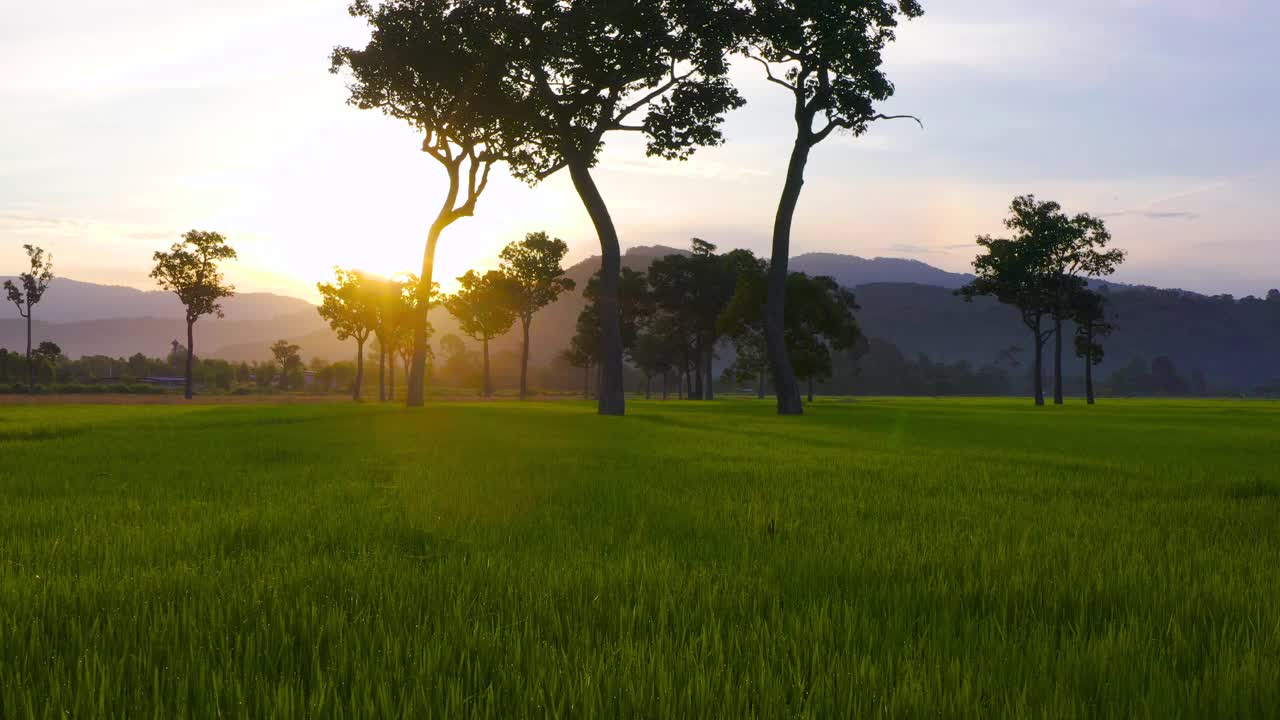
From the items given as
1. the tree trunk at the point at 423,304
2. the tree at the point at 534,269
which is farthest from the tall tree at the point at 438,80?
the tree at the point at 534,269

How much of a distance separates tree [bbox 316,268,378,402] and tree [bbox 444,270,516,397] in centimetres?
902

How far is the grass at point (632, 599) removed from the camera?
2.45m

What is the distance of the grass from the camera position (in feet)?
8.04

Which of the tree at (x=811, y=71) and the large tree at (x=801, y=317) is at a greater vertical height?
the tree at (x=811, y=71)

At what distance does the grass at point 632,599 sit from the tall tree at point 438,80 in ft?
94.2

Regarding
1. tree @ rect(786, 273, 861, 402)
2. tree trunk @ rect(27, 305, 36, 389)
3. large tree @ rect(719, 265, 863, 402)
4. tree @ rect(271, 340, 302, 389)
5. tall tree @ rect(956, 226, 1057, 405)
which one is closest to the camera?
large tree @ rect(719, 265, 863, 402)

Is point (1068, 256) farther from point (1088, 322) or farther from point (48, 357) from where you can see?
point (48, 357)

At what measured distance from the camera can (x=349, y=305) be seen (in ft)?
264

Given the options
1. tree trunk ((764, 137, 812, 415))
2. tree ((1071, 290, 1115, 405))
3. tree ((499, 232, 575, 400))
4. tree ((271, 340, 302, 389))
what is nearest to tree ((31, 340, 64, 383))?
tree ((271, 340, 302, 389))

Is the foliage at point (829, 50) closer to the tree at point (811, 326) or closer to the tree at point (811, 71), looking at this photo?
the tree at point (811, 71)

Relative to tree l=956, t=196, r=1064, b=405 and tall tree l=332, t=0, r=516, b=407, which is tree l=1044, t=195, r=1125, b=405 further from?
tall tree l=332, t=0, r=516, b=407

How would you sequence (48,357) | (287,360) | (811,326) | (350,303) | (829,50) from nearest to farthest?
(829,50) < (811,326) < (350,303) < (48,357) < (287,360)

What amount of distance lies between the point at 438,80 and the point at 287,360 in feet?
363

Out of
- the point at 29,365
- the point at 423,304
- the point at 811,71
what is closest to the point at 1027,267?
the point at 811,71
